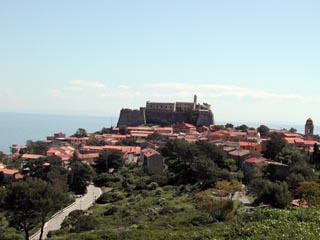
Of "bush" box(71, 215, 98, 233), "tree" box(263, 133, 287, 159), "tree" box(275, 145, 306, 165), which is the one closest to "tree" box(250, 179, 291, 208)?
"tree" box(275, 145, 306, 165)

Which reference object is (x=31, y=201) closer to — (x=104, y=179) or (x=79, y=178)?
(x=79, y=178)

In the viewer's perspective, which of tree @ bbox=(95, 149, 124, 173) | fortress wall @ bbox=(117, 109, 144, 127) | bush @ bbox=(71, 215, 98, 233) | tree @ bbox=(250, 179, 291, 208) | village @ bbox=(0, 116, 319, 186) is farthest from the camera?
fortress wall @ bbox=(117, 109, 144, 127)

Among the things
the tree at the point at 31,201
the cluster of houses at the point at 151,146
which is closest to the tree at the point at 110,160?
the cluster of houses at the point at 151,146

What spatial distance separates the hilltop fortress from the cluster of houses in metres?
7.39

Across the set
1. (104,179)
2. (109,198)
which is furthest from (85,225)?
(104,179)

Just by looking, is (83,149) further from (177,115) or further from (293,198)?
(293,198)

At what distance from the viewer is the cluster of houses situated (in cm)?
4688

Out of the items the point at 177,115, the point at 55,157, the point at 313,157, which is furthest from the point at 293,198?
the point at 177,115

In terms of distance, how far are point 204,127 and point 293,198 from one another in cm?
4858

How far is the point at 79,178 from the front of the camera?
42719mm

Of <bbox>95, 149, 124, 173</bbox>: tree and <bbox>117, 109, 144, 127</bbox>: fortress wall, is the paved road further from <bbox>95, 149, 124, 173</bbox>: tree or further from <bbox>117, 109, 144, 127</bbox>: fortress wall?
<bbox>117, 109, 144, 127</bbox>: fortress wall

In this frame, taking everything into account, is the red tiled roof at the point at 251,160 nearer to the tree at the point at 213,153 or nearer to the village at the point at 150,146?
the village at the point at 150,146

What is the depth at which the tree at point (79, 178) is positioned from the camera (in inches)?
1672

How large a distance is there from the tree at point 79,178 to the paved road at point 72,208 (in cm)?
100
